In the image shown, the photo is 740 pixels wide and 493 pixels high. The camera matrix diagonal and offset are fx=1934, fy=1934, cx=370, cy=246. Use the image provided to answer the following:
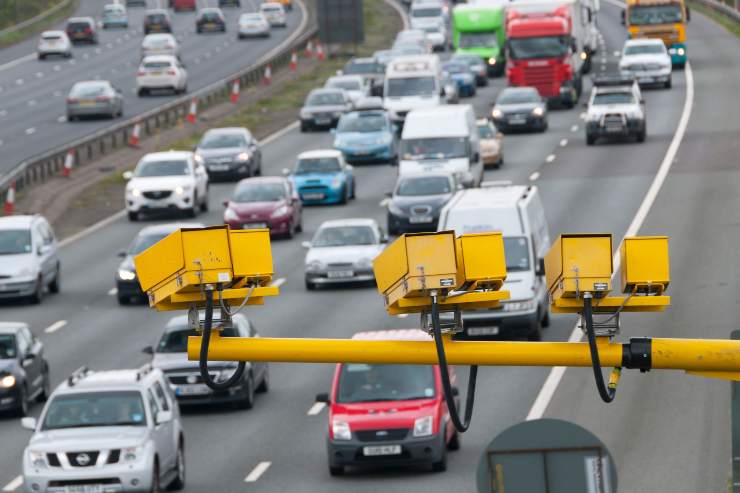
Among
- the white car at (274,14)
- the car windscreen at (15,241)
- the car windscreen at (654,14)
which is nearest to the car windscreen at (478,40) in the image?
the car windscreen at (654,14)

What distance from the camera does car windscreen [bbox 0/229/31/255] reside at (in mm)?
42875

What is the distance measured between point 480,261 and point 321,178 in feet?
158

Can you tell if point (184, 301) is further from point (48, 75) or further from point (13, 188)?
point (48, 75)

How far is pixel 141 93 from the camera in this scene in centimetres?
8675

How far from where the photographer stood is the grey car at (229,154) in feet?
203

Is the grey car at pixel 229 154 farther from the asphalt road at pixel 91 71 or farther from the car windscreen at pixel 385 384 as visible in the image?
the car windscreen at pixel 385 384

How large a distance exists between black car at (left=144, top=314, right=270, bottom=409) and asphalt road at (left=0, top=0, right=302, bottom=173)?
32588 mm

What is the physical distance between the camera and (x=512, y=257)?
36375mm

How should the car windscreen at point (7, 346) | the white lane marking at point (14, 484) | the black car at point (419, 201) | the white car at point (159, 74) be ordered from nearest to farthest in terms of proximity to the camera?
the white lane marking at point (14, 484)
the car windscreen at point (7, 346)
the black car at point (419, 201)
the white car at point (159, 74)

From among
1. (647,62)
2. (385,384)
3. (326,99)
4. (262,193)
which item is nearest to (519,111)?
(326,99)

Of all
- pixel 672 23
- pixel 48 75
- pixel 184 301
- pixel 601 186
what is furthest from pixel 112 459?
pixel 48 75

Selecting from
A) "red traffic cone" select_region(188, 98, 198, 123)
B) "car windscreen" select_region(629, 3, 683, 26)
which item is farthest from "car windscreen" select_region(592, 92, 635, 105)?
"car windscreen" select_region(629, 3, 683, 26)

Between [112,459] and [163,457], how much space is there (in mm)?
874

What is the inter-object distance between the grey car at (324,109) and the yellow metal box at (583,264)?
66919mm
